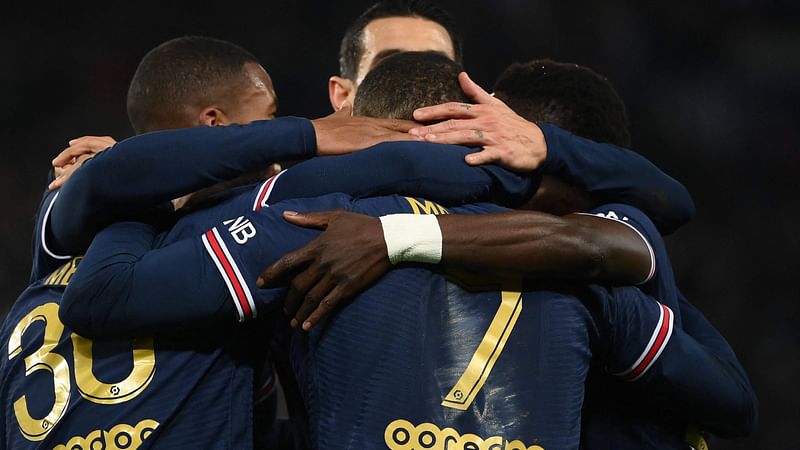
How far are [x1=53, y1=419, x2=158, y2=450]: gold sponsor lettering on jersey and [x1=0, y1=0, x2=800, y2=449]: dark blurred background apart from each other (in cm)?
383

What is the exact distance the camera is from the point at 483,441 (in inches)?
68.7

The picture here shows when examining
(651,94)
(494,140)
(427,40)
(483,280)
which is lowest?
(651,94)

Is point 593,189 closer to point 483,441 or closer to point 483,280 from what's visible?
point 483,280

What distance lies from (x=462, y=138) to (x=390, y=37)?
2.09 meters

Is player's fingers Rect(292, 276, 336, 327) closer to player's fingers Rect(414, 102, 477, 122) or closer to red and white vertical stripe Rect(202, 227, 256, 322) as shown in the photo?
red and white vertical stripe Rect(202, 227, 256, 322)

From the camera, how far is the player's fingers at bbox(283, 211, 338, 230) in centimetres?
178

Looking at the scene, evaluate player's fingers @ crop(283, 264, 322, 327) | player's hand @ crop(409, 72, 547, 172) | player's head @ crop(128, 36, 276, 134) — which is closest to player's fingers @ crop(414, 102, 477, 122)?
player's hand @ crop(409, 72, 547, 172)

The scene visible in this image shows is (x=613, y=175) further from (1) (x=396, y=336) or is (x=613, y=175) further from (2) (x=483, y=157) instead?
(1) (x=396, y=336)

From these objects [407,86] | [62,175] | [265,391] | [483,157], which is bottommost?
[265,391]

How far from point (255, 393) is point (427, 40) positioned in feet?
6.69

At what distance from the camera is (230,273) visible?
1742 mm

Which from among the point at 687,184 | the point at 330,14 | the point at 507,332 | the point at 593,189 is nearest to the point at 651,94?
the point at 687,184

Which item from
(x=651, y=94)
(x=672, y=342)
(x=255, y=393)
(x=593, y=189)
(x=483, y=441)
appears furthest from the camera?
(x=651, y=94)

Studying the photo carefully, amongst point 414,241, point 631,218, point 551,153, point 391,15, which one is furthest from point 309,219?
point 391,15
